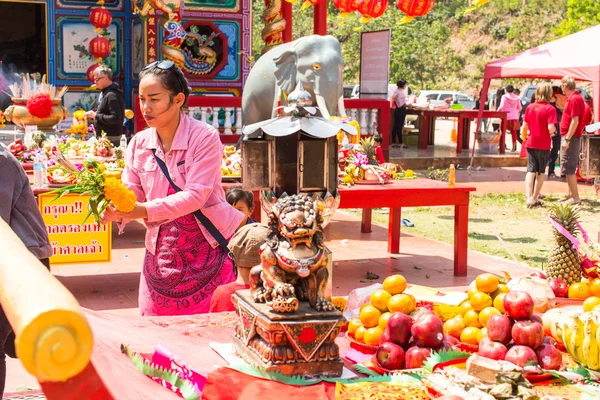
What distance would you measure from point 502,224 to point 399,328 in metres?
8.38

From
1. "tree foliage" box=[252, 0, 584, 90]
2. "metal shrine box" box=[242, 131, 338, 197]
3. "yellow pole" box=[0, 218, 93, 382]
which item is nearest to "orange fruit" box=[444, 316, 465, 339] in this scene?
"metal shrine box" box=[242, 131, 338, 197]

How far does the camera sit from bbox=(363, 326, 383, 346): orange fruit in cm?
300

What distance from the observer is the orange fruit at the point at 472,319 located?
10.4ft

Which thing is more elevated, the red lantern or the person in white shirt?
the red lantern

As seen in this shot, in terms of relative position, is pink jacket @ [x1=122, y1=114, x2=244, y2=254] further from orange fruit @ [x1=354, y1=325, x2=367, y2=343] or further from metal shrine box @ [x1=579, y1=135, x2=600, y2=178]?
metal shrine box @ [x1=579, y1=135, x2=600, y2=178]

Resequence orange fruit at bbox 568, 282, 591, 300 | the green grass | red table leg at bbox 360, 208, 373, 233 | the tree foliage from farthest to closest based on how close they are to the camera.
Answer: the tree foliage, red table leg at bbox 360, 208, 373, 233, the green grass, orange fruit at bbox 568, 282, 591, 300

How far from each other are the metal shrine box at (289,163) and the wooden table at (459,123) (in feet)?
56.2

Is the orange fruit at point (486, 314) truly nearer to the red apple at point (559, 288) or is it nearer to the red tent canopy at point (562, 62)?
the red apple at point (559, 288)

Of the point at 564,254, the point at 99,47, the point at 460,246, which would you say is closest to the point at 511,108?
the point at 99,47

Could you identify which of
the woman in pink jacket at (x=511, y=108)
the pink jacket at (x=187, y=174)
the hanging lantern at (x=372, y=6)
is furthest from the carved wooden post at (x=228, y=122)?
the pink jacket at (x=187, y=174)

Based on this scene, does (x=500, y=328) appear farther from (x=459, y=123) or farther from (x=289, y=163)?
(x=459, y=123)

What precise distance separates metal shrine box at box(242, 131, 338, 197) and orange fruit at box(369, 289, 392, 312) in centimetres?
48

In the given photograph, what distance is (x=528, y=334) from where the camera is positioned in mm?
2816

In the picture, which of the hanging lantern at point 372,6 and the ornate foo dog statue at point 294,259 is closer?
the ornate foo dog statue at point 294,259
